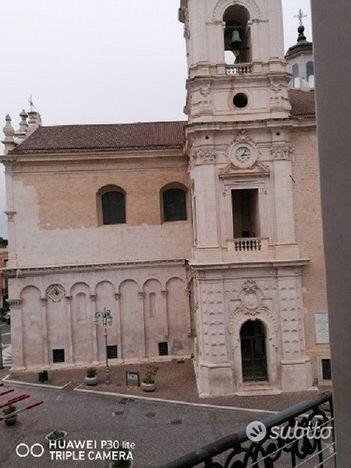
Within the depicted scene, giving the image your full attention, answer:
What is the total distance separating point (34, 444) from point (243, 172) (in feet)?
44.6

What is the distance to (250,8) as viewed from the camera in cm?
1988

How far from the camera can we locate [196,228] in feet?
66.4

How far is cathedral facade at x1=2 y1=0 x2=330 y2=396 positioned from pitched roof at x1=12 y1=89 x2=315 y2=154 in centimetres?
12

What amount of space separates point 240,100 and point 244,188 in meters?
4.09

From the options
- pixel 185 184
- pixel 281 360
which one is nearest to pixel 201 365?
pixel 281 360

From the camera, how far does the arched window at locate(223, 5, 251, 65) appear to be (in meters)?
20.3

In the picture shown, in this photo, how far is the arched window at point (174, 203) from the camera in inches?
1034

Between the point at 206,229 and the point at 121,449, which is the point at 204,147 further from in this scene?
the point at 121,449

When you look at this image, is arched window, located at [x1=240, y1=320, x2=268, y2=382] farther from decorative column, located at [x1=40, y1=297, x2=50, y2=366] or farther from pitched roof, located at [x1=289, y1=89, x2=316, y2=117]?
decorative column, located at [x1=40, y1=297, x2=50, y2=366]

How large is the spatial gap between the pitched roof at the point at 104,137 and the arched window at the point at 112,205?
2.59 m

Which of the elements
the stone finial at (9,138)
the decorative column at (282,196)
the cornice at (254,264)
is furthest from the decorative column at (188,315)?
the stone finial at (9,138)

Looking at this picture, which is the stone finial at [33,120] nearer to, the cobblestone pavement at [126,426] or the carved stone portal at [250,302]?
the cobblestone pavement at [126,426]

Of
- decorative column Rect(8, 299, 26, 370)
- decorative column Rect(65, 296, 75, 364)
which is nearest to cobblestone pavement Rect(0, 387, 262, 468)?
decorative column Rect(65, 296, 75, 364)

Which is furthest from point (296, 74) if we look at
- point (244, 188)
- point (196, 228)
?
point (196, 228)
